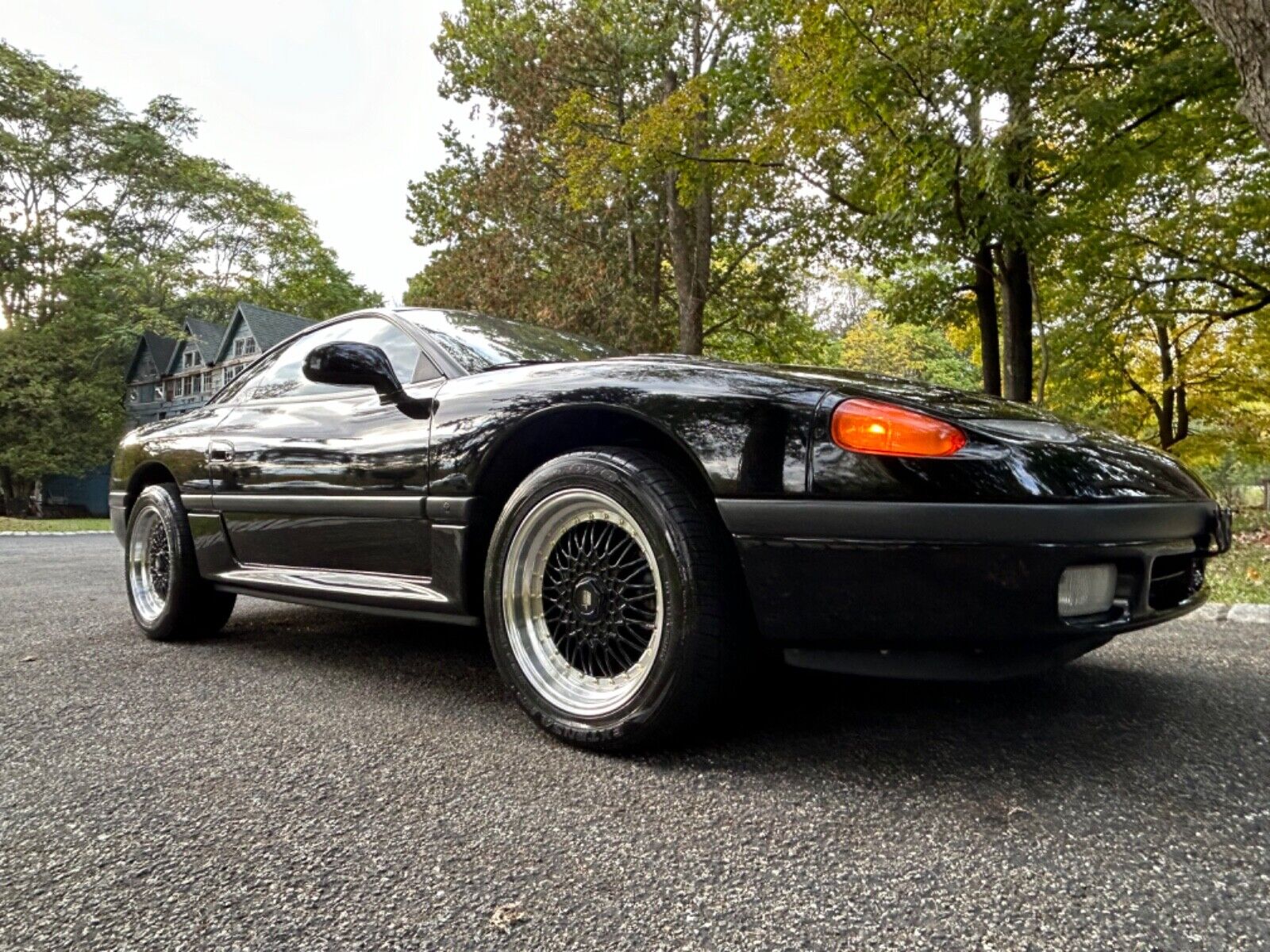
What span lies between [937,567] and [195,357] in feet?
117

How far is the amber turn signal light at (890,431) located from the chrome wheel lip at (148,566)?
2920 mm

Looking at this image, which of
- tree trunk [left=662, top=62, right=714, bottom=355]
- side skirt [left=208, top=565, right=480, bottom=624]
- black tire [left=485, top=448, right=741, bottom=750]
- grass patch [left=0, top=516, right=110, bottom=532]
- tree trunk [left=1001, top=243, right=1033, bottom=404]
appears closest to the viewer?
black tire [left=485, top=448, right=741, bottom=750]

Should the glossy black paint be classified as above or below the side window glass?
below

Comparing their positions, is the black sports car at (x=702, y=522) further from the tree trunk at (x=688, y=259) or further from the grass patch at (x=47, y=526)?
the grass patch at (x=47, y=526)

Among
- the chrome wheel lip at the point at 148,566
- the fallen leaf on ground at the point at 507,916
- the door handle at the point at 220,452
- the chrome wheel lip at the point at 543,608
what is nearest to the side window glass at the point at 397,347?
the door handle at the point at 220,452

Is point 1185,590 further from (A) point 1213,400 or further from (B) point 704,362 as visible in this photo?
(A) point 1213,400

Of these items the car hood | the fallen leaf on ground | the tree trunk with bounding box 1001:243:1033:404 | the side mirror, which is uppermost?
the tree trunk with bounding box 1001:243:1033:404

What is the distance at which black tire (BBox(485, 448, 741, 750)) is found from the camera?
1755mm

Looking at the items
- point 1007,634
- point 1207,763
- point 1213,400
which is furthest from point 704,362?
point 1213,400

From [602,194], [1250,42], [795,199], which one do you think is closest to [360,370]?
[1250,42]

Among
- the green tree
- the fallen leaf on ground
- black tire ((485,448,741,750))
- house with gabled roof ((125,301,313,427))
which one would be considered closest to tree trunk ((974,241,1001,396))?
the green tree

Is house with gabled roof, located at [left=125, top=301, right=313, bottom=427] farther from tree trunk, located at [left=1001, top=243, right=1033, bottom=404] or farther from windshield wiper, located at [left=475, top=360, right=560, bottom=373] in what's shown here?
windshield wiper, located at [left=475, top=360, right=560, bottom=373]

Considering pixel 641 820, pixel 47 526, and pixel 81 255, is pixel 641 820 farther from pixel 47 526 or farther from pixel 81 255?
pixel 81 255

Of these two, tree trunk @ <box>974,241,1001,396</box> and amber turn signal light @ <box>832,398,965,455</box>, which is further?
tree trunk @ <box>974,241,1001,396</box>
